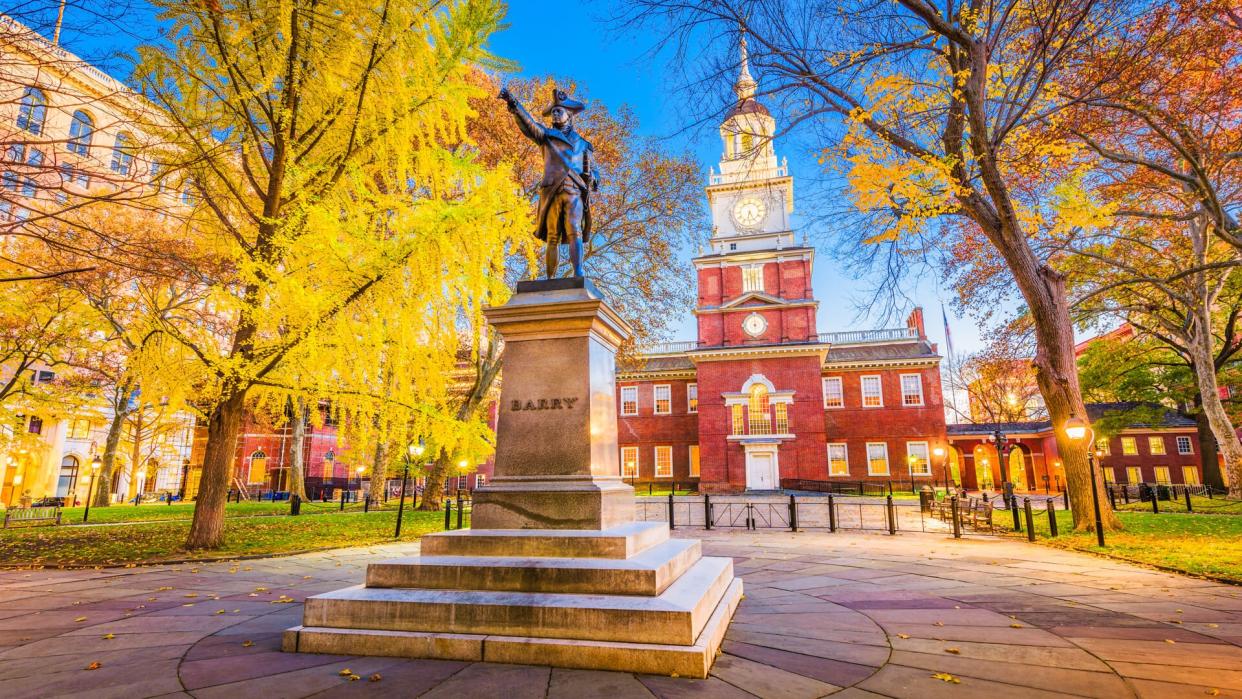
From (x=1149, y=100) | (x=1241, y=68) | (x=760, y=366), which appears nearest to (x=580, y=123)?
(x=1149, y=100)

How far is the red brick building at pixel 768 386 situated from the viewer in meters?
36.0

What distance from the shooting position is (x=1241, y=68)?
10.4 meters

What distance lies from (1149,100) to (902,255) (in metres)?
5.82

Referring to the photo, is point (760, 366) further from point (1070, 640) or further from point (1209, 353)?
point (1070, 640)

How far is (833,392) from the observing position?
39656 millimetres

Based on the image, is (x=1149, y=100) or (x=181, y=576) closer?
(x=181, y=576)

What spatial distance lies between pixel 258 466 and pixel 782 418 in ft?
137

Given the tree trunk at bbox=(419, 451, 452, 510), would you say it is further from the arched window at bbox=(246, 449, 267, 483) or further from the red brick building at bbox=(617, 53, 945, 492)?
the arched window at bbox=(246, 449, 267, 483)

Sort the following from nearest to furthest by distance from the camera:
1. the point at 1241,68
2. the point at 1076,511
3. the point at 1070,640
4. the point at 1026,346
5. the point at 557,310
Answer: the point at 1070,640 < the point at 557,310 < the point at 1241,68 < the point at 1076,511 < the point at 1026,346

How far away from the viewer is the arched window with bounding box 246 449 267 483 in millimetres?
44500

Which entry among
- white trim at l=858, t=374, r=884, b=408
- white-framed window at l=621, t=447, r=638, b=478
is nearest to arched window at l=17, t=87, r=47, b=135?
white-framed window at l=621, t=447, r=638, b=478

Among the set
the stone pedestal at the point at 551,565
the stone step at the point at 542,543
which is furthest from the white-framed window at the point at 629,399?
the stone step at the point at 542,543

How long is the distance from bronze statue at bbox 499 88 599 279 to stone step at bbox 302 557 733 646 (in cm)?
350

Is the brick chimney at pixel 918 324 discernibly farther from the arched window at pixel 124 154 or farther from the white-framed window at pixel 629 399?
the arched window at pixel 124 154
